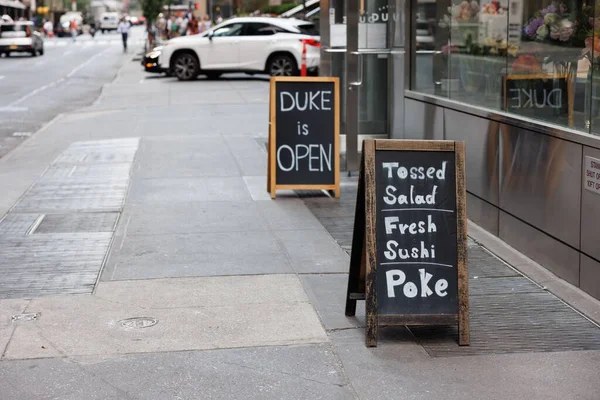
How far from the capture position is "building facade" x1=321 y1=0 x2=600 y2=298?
6.86 meters

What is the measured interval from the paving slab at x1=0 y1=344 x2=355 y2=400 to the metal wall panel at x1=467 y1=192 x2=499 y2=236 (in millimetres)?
3277

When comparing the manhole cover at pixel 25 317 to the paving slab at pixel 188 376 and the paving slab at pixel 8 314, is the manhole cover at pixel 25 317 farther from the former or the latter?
the paving slab at pixel 188 376

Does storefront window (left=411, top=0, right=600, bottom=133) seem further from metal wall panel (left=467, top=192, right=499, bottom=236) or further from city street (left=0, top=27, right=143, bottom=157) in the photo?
city street (left=0, top=27, right=143, bottom=157)

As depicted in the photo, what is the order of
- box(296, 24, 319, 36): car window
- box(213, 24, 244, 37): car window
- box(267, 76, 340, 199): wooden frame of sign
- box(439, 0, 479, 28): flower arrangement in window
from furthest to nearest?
1. box(296, 24, 319, 36): car window
2. box(213, 24, 244, 37): car window
3. box(267, 76, 340, 199): wooden frame of sign
4. box(439, 0, 479, 28): flower arrangement in window

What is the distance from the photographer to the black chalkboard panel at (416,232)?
570 cm

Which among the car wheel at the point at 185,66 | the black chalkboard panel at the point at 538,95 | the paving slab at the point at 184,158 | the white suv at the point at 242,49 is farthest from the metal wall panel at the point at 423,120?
the car wheel at the point at 185,66

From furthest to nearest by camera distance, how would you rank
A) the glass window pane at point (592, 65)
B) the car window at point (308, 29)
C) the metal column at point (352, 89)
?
1. the car window at point (308, 29)
2. the metal column at point (352, 89)
3. the glass window pane at point (592, 65)

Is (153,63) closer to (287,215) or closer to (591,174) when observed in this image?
(287,215)

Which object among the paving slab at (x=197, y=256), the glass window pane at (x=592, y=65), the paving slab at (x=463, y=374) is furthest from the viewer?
the paving slab at (x=197, y=256)

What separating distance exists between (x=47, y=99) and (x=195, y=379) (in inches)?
821

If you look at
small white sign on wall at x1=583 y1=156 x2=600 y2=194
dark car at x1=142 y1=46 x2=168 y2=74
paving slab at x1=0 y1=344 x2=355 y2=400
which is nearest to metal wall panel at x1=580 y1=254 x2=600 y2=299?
small white sign on wall at x1=583 y1=156 x2=600 y2=194

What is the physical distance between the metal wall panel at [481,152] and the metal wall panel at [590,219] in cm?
168

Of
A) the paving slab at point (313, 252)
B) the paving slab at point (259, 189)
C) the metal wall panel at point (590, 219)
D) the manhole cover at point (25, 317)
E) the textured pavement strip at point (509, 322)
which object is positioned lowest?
the textured pavement strip at point (509, 322)

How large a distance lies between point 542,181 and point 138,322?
10.3ft
